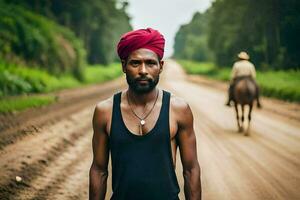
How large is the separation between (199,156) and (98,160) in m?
7.13

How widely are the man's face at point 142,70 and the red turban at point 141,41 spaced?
3 centimetres

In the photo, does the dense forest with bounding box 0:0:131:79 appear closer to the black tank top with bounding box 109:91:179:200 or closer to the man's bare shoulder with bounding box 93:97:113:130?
the man's bare shoulder with bounding box 93:97:113:130

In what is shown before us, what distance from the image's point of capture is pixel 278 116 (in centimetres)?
1753

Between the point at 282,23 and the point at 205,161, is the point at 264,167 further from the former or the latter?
the point at 282,23

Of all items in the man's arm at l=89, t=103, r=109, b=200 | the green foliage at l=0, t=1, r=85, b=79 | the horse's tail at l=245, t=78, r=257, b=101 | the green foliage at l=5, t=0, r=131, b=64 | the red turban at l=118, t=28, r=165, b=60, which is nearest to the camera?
the red turban at l=118, t=28, r=165, b=60

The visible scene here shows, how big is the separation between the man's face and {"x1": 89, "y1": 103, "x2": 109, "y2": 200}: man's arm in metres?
0.28

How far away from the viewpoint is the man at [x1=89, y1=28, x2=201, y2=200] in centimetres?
307

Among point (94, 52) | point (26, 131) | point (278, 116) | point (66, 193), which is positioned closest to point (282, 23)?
point (278, 116)

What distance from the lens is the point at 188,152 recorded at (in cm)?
334

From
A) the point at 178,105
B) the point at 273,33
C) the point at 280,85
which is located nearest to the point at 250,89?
the point at 273,33

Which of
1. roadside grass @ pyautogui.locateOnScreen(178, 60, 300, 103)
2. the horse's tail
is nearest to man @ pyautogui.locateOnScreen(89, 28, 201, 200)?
the horse's tail

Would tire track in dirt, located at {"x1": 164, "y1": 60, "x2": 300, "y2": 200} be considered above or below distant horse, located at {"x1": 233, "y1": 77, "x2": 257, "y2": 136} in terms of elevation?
below

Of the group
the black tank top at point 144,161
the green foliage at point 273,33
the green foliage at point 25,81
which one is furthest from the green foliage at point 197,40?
the black tank top at point 144,161

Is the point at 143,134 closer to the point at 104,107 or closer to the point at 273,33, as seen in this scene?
the point at 104,107
